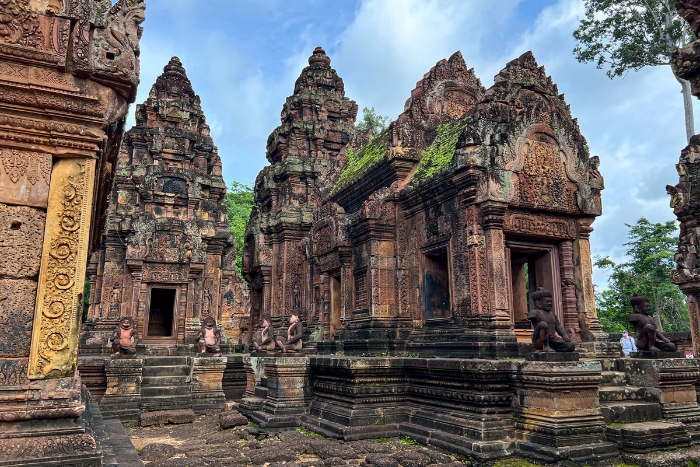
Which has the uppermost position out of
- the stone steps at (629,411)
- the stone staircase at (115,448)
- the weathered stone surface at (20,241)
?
the weathered stone surface at (20,241)

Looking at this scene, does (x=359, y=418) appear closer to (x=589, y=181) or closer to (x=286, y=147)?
(x=589, y=181)

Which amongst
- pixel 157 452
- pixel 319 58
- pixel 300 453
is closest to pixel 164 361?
pixel 157 452

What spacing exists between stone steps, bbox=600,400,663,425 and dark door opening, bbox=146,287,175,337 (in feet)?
50.4

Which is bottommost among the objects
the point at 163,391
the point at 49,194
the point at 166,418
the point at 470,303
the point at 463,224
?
the point at 166,418

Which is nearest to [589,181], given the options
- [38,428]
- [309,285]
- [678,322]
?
[309,285]

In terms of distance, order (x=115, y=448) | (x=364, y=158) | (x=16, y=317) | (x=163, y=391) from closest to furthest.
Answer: (x=16, y=317), (x=115, y=448), (x=163, y=391), (x=364, y=158)

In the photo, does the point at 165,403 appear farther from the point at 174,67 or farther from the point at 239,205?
the point at 239,205

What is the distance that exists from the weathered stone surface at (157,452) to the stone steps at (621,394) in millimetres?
5709

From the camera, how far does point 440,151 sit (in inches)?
407

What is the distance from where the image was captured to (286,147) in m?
17.9

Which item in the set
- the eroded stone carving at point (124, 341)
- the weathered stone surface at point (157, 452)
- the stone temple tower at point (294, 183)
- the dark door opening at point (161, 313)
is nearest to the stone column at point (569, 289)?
the weathered stone surface at point (157, 452)

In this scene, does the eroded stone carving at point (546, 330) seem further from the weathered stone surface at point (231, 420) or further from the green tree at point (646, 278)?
the green tree at point (646, 278)

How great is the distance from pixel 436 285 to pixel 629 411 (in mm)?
3952

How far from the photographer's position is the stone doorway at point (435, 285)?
9.91m
